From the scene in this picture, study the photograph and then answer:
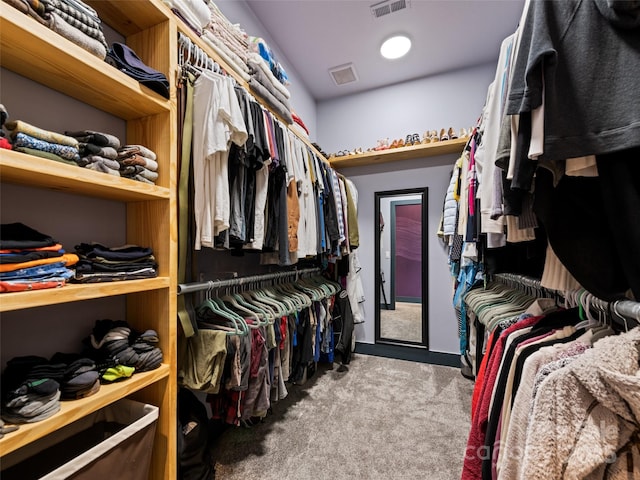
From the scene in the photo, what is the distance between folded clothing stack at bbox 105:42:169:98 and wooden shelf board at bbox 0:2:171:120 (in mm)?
25

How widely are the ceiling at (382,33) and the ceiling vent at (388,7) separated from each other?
Answer: 2 cm

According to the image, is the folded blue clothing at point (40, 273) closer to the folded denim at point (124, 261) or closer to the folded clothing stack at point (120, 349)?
the folded denim at point (124, 261)

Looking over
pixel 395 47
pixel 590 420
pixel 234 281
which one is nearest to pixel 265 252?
pixel 234 281

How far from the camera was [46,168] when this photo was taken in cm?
70

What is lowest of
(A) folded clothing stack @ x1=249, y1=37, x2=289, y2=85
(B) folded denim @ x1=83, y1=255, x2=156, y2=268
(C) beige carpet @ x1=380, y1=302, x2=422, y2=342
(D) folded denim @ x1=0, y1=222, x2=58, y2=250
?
(C) beige carpet @ x1=380, y1=302, x2=422, y2=342

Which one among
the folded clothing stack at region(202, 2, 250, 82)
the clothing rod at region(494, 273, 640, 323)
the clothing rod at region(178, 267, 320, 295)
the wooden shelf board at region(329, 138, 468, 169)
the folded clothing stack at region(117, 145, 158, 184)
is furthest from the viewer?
the wooden shelf board at region(329, 138, 468, 169)

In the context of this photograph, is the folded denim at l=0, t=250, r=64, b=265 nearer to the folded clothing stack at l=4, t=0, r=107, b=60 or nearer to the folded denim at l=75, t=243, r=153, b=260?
the folded denim at l=75, t=243, r=153, b=260

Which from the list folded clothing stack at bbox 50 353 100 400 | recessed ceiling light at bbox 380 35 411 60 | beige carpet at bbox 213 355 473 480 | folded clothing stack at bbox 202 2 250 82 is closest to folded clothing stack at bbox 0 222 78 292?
folded clothing stack at bbox 50 353 100 400

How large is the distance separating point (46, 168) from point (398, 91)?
310 cm

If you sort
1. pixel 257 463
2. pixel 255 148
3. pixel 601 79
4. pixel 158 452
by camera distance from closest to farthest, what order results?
pixel 601 79 → pixel 158 452 → pixel 255 148 → pixel 257 463

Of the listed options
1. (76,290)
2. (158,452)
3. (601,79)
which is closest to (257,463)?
(158,452)

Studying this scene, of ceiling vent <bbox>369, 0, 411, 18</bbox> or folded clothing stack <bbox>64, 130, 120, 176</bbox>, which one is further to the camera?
ceiling vent <bbox>369, 0, 411, 18</bbox>

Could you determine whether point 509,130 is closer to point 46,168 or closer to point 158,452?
point 46,168

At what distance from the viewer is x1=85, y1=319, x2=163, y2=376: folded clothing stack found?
0.89m
